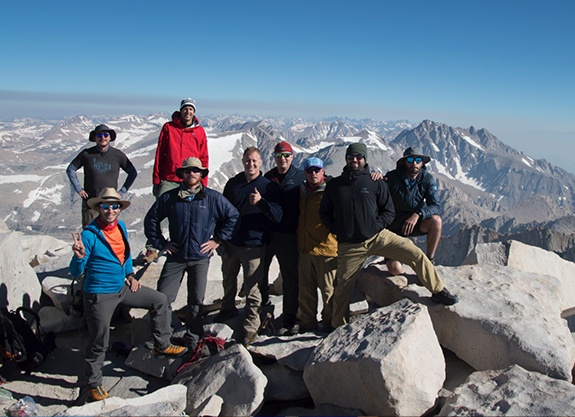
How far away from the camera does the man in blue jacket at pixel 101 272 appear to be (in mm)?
7184

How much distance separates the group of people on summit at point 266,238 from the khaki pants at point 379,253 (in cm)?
2

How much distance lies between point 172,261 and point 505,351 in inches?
262

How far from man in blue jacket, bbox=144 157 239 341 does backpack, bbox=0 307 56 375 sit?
342 centimetres

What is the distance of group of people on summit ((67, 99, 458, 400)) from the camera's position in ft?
24.7

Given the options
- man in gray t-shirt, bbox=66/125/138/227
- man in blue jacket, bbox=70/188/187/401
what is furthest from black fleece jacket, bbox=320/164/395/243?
man in gray t-shirt, bbox=66/125/138/227

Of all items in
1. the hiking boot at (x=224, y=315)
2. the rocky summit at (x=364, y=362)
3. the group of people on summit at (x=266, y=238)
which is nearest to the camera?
the rocky summit at (x=364, y=362)

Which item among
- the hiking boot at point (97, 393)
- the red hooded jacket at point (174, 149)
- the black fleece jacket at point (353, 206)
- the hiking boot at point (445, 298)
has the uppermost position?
the red hooded jacket at point (174, 149)

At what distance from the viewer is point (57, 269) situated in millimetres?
14281

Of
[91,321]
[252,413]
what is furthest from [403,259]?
[91,321]

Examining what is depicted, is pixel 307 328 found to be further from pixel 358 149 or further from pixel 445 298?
pixel 358 149

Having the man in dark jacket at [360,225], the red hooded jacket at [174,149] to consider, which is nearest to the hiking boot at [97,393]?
the man in dark jacket at [360,225]

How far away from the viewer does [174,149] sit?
10797 millimetres

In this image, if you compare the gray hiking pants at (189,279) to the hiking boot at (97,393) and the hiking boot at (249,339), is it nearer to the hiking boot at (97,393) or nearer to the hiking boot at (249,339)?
the hiking boot at (249,339)

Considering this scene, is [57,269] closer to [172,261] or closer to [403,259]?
[172,261]
